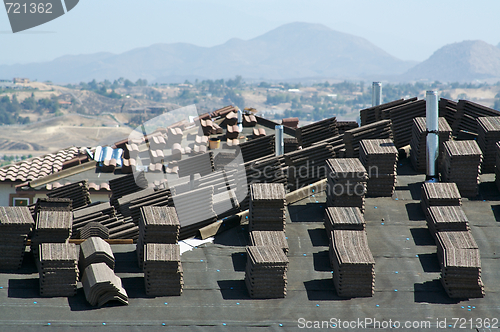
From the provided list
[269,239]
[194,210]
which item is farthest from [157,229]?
[269,239]

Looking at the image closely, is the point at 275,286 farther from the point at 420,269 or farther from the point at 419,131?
the point at 419,131

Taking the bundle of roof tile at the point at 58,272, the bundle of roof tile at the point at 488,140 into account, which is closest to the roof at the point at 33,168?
the bundle of roof tile at the point at 58,272

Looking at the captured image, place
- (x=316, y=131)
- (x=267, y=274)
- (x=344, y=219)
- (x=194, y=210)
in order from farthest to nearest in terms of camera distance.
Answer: (x=316, y=131) → (x=194, y=210) → (x=344, y=219) → (x=267, y=274)

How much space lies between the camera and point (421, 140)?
78.8ft

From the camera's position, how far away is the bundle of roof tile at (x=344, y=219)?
1819 centimetres

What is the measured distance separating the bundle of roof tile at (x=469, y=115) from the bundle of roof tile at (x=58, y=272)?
20.3 meters

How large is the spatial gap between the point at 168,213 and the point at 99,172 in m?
Result: 25.8

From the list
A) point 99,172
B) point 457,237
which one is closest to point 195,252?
point 457,237

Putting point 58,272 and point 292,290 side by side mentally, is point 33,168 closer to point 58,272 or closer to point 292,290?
point 58,272

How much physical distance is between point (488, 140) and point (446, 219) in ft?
22.8

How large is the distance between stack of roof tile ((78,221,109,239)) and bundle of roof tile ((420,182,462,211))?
1223 cm

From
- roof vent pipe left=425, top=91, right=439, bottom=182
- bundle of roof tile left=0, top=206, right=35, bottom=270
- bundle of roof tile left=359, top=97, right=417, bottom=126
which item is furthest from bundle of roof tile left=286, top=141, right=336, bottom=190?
bundle of roof tile left=0, top=206, right=35, bottom=270

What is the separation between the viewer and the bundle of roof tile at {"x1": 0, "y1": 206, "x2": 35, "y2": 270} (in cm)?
1688

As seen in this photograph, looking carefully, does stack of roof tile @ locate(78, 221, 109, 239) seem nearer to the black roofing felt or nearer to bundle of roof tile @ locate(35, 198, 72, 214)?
bundle of roof tile @ locate(35, 198, 72, 214)
